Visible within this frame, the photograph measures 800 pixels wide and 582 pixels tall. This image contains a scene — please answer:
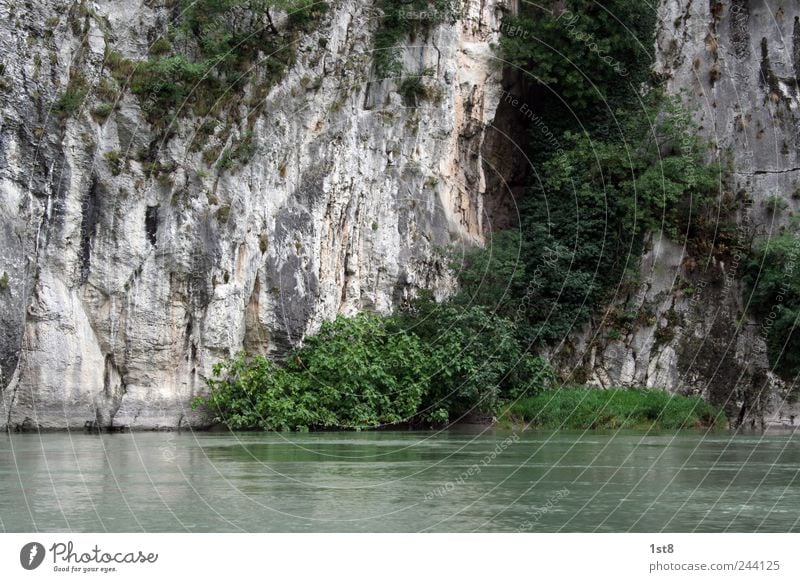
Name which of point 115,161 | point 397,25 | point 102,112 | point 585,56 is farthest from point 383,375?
point 585,56

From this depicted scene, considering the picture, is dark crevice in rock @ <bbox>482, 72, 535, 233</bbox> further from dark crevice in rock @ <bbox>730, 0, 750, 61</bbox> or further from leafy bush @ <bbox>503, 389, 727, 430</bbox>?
leafy bush @ <bbox>503, 389, 727, 430</bbox>

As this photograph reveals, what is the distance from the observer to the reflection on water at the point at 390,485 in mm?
12703

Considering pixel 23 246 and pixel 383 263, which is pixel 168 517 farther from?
pixel 383 263

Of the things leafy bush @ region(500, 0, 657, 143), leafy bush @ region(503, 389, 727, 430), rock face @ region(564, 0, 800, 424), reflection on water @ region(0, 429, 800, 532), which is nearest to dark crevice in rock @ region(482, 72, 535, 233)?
leafy bush @ region(500, 0, 657, 143)

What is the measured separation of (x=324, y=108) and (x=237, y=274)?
6482 mm

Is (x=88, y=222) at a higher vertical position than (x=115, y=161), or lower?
lower

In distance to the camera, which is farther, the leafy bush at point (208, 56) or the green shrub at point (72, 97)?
the leafy bush at point (208, 56)

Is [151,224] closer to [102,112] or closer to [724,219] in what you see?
[102,112]

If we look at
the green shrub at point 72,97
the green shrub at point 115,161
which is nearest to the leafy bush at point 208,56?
the green shrub at point 72,97
